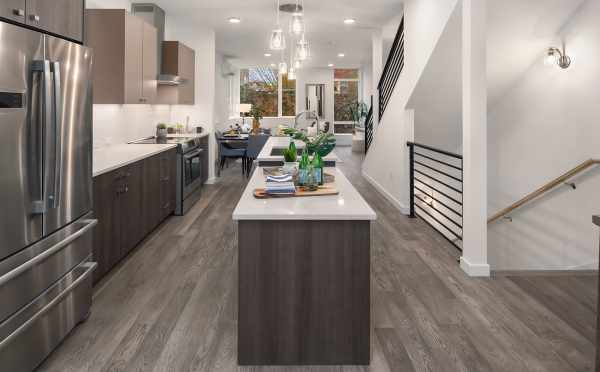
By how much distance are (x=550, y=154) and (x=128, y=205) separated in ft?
14.6

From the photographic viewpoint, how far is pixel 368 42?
1066cm

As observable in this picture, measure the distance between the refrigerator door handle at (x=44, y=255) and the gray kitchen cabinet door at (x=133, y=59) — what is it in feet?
8.14

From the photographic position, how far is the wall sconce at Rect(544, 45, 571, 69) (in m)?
5.13

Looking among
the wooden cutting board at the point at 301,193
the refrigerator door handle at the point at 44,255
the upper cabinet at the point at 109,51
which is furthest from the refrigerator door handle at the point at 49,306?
the upper cabinet at the point at 109,51

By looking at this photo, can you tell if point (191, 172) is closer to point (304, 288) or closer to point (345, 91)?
point (304, 288)

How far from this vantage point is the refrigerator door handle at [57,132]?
2379mm

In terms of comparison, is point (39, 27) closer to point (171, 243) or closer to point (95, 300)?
point (95, 300)

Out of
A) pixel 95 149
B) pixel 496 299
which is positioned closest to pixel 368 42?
pixel 95 149

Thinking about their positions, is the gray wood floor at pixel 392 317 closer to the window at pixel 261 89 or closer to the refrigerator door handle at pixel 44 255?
the refrigerator door handle at pixel 44 255

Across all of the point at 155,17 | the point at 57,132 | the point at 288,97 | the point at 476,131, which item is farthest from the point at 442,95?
the point at 288,97

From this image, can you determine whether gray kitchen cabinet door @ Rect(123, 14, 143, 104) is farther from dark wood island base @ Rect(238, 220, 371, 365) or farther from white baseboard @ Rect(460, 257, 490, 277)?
white baseboard @ Rect(460, 257, 490, 277)

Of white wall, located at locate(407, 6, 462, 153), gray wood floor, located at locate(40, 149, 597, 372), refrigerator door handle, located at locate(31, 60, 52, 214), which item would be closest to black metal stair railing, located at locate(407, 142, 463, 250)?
white wall, located at locate(407, 6, 462, 153)

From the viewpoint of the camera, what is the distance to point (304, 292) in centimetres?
248

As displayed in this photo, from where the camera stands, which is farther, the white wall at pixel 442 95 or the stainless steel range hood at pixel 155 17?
the stainless steel range hood at pixel 155 17
